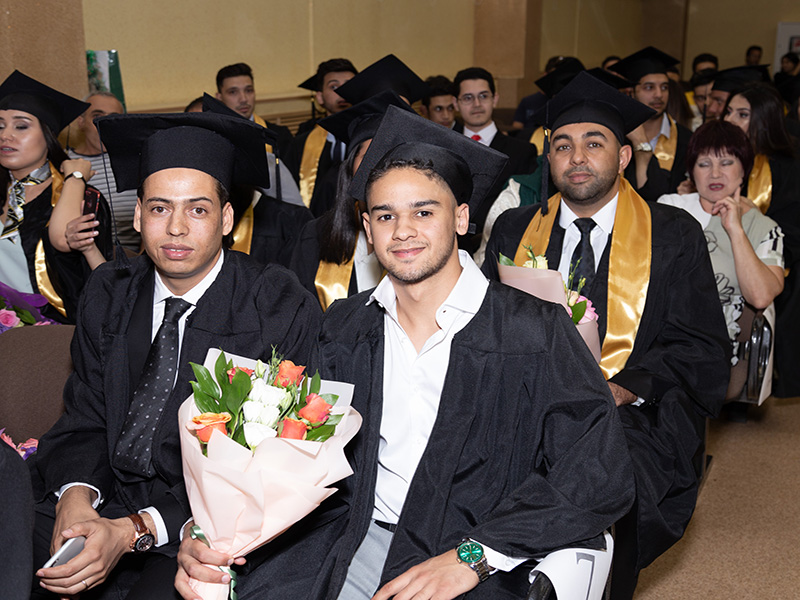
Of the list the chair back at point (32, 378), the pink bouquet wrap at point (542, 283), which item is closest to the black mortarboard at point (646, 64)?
the pink bouquet wrap at point (542, 283)

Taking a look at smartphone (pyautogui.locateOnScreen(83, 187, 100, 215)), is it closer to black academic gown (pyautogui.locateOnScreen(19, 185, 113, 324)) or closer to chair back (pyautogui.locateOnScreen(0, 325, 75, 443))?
black academic gown (pyautogui.locateOnScreen(19, 185, 113, 324))

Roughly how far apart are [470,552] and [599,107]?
203cm

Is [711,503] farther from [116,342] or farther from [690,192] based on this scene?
[116,342]

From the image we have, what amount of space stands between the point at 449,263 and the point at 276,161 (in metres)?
2.16

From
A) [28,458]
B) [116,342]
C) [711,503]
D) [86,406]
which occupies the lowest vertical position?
[711,503]

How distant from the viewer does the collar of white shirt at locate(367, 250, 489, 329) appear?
7.07 feet

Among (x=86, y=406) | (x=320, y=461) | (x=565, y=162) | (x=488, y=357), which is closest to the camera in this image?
(x=320, y=461)

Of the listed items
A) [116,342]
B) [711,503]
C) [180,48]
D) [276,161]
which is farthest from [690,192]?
[180,48]

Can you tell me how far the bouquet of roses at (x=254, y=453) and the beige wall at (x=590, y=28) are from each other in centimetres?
1189

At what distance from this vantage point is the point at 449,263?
2203 millimetres

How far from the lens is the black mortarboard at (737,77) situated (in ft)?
21.2

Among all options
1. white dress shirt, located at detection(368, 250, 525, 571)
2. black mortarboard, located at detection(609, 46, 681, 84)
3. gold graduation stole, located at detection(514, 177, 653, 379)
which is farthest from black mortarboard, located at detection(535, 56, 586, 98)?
white dress shirt, located at detection(368, 250, 525, 571)

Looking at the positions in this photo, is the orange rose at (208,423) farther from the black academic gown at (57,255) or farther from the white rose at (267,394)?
the black academic gown at (57,255)

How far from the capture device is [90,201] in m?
3.78
